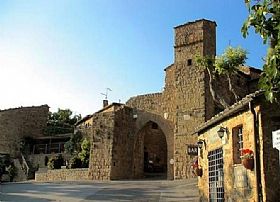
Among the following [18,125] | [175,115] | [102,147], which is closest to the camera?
[175,115]

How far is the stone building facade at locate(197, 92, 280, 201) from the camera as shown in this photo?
34.4ft

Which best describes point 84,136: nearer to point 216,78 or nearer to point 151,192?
point 216,78

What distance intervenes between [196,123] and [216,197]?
1586 cm

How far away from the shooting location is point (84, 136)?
3875cm

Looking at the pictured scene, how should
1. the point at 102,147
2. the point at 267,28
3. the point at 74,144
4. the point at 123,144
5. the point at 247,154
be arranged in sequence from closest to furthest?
the point at 267,28
the point at 247,154
the point at 102,147
the point at 123,144
the point at 74,144

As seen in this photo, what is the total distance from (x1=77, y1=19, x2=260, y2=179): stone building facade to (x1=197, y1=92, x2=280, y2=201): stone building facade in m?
14.8

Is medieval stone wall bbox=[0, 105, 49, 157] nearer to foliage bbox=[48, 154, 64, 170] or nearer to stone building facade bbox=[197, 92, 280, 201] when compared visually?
foliage bbox=[48, 154, 64, 170]

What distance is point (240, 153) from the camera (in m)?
12.1

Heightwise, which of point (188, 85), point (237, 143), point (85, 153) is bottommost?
point (237, 143)

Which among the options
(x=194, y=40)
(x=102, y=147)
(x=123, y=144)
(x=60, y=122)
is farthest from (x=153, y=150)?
(x=60, y=122)

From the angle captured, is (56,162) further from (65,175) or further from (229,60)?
(229,60)

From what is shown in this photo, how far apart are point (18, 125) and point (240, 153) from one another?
129ft

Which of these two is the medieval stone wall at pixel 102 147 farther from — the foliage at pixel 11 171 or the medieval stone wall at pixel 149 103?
the foliage at pixel 11 171

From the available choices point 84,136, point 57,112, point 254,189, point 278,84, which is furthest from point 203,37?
point 57,112
